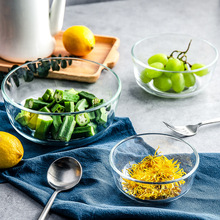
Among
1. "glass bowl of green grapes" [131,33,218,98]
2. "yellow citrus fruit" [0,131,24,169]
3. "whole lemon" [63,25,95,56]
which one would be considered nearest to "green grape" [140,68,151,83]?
"glass bowl of green grapes" [131,33,218,98]

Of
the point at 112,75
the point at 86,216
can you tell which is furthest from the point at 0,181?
the point at 112,75

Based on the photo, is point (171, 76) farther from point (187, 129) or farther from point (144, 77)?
point (187, 129)

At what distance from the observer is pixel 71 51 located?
156 cm

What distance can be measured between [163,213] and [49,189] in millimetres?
291

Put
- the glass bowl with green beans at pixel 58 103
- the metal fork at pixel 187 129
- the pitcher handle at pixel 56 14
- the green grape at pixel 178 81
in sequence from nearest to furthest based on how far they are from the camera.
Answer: the glass bowl with green beans at pixel 58 103 → the metal fork at pixel 187 129 → the green grape at pixel 178 81 → the pitcher handle at pixel 56 14

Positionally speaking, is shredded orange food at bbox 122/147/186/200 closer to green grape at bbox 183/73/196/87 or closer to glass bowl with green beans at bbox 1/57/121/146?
glass bowl with green beans at bbox 1/57/121/146

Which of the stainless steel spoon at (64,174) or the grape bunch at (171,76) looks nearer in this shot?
the stainless steel spoon at (64,174)

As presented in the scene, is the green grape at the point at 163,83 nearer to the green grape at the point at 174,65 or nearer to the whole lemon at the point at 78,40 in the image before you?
the green grape at the point at 174,65

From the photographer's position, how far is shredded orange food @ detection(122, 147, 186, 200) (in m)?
0.91

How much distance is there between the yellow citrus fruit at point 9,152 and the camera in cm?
100

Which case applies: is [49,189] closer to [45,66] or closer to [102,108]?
[102,108]

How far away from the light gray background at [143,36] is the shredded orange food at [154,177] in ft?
0.61

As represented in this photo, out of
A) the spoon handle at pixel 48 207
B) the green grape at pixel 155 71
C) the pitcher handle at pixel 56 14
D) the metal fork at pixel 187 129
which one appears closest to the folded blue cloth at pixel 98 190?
the spoon handle at pixel 48 207

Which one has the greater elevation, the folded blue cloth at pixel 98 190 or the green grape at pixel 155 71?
the green grape at pixel 155 71
